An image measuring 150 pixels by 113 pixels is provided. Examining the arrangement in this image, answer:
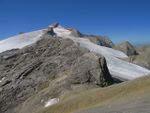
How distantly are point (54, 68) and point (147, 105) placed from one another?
1943 inches

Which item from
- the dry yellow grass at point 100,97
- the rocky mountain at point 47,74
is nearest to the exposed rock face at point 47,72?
the rocky mountain at point 47,74

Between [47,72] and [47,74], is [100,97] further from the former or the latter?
[47,72]

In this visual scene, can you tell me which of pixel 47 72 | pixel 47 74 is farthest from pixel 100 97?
pixel 47 72

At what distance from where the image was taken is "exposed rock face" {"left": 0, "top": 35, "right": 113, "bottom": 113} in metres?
80.2

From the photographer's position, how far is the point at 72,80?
80000 mm

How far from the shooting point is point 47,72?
8788 centimetres

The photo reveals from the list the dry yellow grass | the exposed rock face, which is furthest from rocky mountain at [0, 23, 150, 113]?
the dry yellow grass

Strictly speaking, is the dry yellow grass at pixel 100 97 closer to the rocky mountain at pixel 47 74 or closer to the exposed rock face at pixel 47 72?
the rocky mountain at pixel 47 74

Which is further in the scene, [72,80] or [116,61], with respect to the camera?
[116,61]

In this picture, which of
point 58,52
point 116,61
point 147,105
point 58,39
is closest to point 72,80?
point 58,52

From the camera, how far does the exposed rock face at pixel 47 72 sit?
80.2m

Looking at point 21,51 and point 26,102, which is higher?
point 21,51

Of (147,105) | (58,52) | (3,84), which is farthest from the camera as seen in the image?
(58,52)

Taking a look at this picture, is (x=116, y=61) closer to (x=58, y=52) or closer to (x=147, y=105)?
(x=58, y=52)
